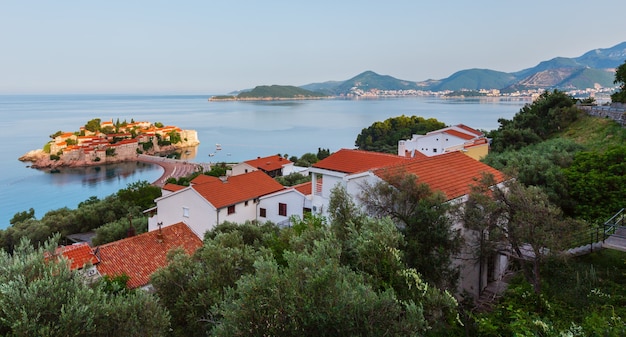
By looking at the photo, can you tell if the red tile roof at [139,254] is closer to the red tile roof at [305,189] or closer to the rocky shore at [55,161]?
the red tile roof at [305,189]

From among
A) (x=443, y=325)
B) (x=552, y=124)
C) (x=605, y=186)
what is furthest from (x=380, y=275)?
(x=552, y=124)

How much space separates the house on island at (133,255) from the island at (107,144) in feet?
202

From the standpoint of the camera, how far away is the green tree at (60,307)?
442cm

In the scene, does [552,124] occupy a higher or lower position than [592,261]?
higher

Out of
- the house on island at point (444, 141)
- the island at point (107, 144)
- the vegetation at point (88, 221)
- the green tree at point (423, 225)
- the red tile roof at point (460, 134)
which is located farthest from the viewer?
the island at point (107, 144)

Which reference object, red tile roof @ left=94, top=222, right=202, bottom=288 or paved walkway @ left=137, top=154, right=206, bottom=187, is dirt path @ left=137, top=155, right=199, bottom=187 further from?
red tile roof @ left=94, top=222, right=202, bottom=288

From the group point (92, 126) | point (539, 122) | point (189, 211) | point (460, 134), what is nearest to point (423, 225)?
point (189, 211)

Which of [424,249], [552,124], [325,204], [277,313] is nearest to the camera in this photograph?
[277,313]

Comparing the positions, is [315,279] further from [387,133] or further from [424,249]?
[387,133]

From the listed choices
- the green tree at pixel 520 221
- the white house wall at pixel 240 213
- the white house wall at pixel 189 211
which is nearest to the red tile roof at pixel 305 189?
the white house wall at pixel 240 213

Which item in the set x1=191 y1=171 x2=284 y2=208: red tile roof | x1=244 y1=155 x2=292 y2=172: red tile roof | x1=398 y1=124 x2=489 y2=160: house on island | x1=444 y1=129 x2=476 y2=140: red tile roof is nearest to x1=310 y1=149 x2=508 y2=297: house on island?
x1=191 y1=171 x2=284 y2=208: red tile roof

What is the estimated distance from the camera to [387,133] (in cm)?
6294

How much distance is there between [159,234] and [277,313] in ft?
36.8

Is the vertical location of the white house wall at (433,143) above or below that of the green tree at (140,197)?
above
